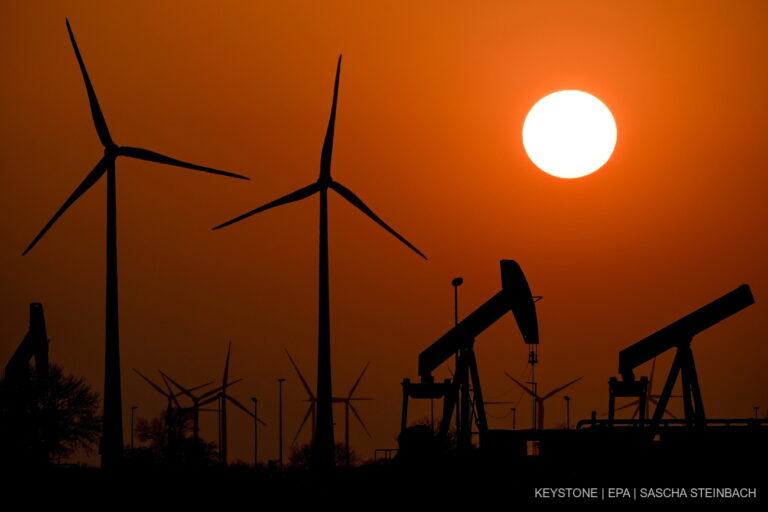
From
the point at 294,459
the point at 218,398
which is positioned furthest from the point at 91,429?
the point at 294,459

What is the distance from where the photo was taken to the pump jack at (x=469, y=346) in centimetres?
3459

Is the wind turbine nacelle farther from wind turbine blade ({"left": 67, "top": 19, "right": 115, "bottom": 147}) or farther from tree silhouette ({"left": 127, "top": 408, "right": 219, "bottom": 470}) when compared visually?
tree silhouette ({"left": 127, "top": 408, "right": 219, "bottom": 470})

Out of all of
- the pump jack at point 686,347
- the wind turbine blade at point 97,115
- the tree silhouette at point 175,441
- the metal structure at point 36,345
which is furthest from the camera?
the tree silhouette at point 175,441

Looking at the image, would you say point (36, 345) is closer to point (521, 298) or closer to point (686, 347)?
point (521, 298)

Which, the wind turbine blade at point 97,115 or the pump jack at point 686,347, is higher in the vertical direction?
the wind turbine blade at point 97,115

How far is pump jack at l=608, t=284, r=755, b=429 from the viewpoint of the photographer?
3434 cm

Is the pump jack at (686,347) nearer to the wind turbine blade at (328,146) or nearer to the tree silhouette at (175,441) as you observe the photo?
the wind turbine blade at (328,146)

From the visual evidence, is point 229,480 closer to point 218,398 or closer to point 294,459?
point 218,398

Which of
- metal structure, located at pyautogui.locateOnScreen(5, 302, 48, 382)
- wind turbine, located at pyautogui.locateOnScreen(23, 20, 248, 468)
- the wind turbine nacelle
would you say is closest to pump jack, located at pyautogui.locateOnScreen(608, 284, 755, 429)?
the wind turbine nacelle

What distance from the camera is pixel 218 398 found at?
3686 inches

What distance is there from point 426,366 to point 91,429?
6302cm

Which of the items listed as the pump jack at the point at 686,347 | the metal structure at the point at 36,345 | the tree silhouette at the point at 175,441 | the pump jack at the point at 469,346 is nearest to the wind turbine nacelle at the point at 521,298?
the pump jack at the point at 469,346

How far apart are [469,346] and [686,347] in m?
6.00

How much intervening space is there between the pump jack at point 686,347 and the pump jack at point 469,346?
3.72m
